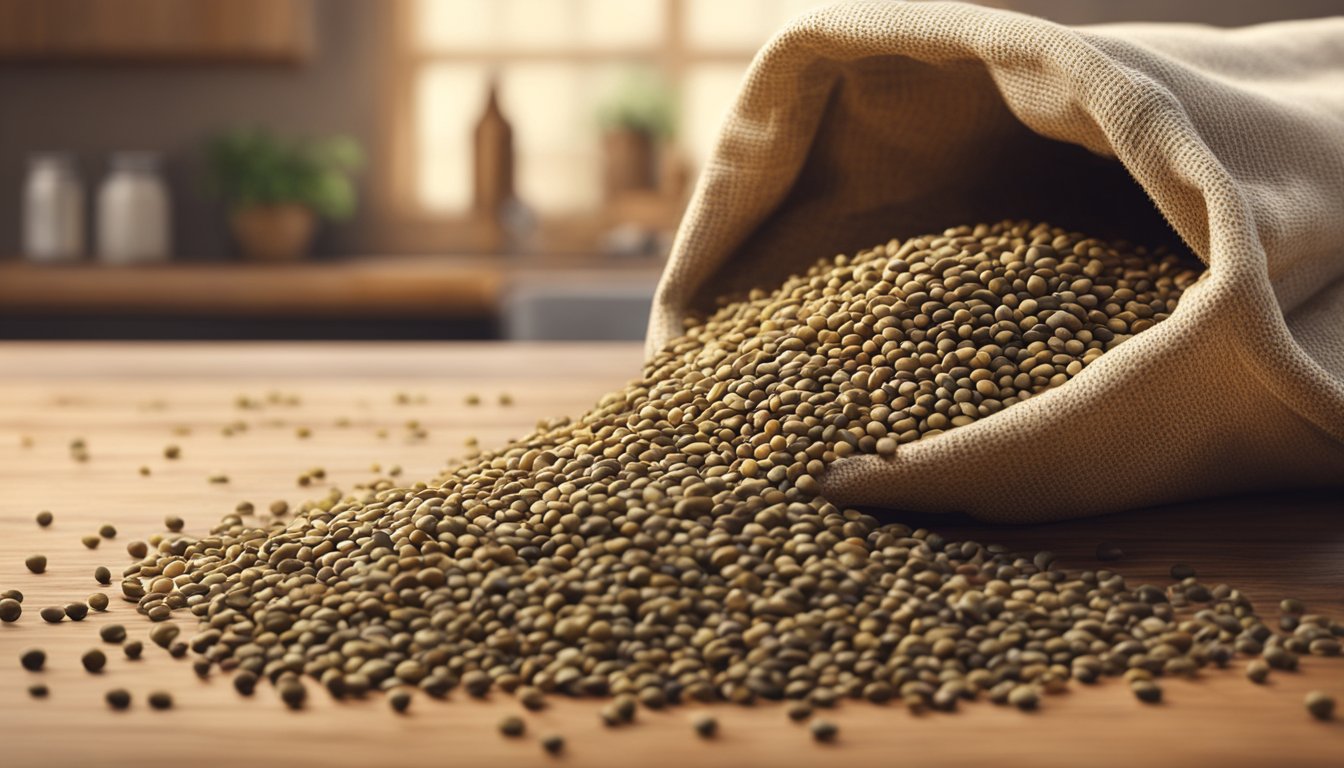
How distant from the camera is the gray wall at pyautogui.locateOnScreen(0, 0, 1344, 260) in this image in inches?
151

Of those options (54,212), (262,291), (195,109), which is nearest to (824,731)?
(262,291)

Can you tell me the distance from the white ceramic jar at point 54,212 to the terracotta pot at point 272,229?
15.4 inches

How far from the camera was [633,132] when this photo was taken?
3.66 m

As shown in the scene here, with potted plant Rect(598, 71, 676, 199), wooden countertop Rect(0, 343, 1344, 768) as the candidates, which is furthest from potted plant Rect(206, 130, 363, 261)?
wooden countertop Rect(0, 343, 1344, 768)

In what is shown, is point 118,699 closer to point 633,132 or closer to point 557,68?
point 633,132

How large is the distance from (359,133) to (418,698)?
11.3 ft

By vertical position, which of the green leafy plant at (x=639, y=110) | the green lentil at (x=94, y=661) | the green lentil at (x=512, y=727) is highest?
the green leafy plant at (x=639, y=110)

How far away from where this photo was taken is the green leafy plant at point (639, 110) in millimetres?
3656

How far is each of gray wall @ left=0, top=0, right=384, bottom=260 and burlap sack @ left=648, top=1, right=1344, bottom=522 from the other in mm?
2955

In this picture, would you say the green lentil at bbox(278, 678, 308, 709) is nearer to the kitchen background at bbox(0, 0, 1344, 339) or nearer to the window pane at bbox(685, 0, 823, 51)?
the kitchen background at bbox(0, 0, 1344, 339)

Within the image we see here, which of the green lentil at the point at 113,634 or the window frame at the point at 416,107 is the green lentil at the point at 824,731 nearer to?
the green lentil at the point at 113,634

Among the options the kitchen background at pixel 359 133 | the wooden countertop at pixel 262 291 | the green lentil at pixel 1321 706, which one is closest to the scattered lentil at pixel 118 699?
the green lentil at pixel 1321 706

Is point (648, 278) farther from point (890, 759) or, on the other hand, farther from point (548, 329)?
point (890, 759)

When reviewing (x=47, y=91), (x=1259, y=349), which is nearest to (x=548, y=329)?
(x=1259, y=349)
